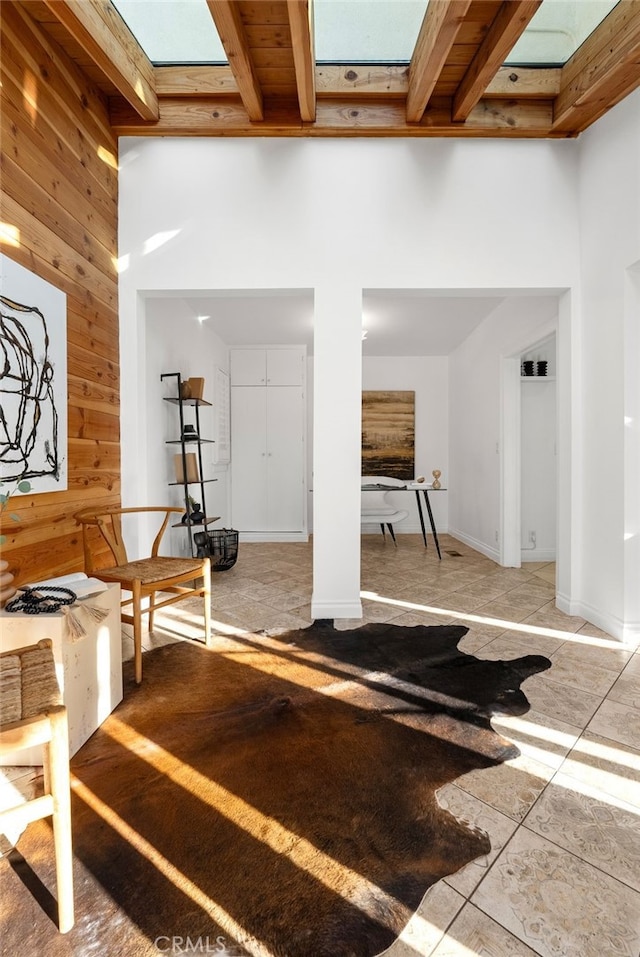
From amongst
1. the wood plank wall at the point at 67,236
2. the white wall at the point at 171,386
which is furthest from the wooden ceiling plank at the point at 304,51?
the white wall at the point at 171,386

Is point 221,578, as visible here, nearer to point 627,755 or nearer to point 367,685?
point 367,685

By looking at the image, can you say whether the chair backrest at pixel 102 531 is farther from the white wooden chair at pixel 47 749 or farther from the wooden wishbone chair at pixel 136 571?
the white wooden chair at pixel 47 749

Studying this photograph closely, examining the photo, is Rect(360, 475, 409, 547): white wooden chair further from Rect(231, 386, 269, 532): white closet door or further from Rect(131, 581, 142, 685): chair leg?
Rect(131, 581, 142, 685): chair leg

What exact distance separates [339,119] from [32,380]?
2.27m

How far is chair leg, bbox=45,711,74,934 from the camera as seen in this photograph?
0.89 metres

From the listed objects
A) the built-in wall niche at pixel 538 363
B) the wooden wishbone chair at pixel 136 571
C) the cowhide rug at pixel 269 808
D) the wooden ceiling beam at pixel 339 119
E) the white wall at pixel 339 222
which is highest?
the wooden ceiling beam at pixel 339 119

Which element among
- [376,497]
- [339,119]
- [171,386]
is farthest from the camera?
[376,497]

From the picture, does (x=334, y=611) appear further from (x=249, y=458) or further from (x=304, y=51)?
(x=249, y=458)

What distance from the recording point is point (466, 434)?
5.12 metres

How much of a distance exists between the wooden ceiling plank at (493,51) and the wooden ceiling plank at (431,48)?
22 cm

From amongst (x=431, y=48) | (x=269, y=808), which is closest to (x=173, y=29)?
(x=431, y=48)

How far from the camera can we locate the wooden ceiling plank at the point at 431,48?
5.93ft

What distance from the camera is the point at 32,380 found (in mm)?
1842

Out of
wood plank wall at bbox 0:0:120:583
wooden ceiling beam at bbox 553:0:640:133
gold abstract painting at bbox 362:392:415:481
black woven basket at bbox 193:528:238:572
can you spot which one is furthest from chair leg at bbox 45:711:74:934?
gold abstract painting at bbox 362:392:415:481
